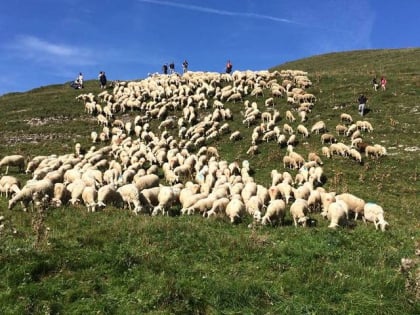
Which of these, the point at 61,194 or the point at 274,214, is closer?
the point at 274,214

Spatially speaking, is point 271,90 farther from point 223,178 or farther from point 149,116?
point 223,178

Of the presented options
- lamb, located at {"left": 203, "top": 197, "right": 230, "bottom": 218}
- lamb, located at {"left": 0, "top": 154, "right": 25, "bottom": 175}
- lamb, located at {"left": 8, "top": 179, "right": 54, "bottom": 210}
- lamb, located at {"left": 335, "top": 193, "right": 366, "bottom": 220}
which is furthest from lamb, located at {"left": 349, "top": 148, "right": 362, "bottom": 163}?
lamb, located at {"left": 0, "top": 154, "right": 25, "bottom": 175}

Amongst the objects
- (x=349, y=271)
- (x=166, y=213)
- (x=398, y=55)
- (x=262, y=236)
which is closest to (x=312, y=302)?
(x=349, y=271)

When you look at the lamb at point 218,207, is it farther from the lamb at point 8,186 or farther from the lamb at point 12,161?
the lamb at point 12,161

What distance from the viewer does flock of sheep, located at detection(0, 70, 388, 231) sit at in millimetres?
18938

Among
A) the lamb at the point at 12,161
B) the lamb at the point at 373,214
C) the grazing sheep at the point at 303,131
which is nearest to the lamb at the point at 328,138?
the grazing sheep at the point at 303,131

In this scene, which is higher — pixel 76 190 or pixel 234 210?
pixel 76 190

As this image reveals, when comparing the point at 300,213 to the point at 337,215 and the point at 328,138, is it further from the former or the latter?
the point at 328,138

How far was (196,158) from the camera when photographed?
29500mm

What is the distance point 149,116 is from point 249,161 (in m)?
15.2

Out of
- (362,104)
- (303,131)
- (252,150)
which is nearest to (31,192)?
(252,150)

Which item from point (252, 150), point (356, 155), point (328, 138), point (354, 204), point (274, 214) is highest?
point (328, 138)

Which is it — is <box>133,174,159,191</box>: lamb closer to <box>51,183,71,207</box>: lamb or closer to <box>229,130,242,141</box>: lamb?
<box>51,183,71,207</box>: lamb

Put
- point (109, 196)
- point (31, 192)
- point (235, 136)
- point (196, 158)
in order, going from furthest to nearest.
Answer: point (235, 136), point (196, 158), point (109, 196), point (31, 192)
